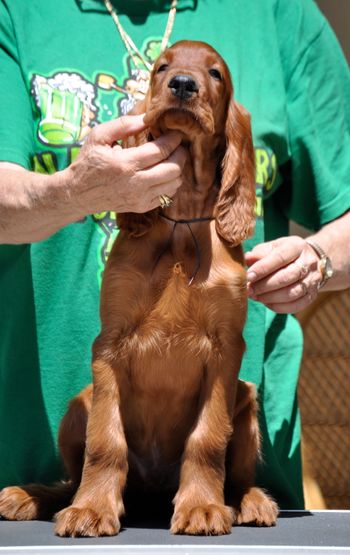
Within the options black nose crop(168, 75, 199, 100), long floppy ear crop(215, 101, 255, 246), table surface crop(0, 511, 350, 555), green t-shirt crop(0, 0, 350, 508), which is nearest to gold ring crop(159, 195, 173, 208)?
long floppy ear crop(215, 101, 255, 246)

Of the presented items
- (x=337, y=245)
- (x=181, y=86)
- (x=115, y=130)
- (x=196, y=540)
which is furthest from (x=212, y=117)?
(x=196, y=540)

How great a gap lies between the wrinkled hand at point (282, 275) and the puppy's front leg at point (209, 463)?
35 cm

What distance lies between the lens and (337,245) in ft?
10.6

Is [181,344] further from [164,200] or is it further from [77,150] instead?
[77,150]

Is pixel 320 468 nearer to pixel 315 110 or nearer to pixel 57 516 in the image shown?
pixel 315 110

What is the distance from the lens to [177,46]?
8.93 ft

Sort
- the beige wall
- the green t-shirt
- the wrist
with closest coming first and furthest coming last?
the wrist, the green t-shirt, the beige wall

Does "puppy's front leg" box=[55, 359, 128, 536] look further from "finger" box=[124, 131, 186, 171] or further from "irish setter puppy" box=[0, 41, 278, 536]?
"finger" box=[124, 131, 186, 171]

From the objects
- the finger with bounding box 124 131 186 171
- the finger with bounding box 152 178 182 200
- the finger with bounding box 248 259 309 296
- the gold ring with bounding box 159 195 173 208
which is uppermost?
the finger with bounding box 124 131 186 171

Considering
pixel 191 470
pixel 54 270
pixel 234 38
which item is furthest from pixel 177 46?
pixel 191 470

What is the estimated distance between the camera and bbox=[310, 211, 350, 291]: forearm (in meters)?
3.20

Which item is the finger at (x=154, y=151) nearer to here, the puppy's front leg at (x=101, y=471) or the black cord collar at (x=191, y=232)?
the black cord collar at (x=191, y=232)

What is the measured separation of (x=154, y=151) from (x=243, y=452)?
0.83 meters

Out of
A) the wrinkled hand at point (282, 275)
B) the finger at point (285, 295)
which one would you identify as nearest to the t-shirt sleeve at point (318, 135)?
the wrinkled hand at point (282, 275)
